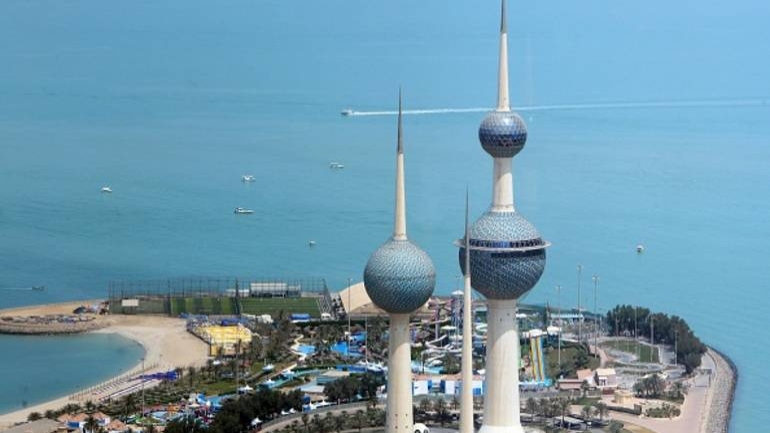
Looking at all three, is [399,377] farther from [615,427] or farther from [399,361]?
[615,427]

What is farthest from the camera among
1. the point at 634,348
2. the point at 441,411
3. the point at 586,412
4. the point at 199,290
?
the point at 199,290

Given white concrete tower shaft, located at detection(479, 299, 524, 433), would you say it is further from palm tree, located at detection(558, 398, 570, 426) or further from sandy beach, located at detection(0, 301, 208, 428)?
sandy beach, located at detection(0, 301, 208, 428)

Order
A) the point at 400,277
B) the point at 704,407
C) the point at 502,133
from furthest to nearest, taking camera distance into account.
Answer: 1. the point at 704,407
2. the point at 502,133
3. the point at 400,277

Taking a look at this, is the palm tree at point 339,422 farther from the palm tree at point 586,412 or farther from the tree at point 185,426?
the palm tree at point 586,412

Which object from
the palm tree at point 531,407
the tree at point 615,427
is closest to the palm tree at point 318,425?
the palm tree at point 531,407

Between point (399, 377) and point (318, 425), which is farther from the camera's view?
point (318, 425)

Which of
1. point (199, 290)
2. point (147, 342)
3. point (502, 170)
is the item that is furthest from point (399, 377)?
point (199, 290)

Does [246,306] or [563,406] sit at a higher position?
[246,306]
